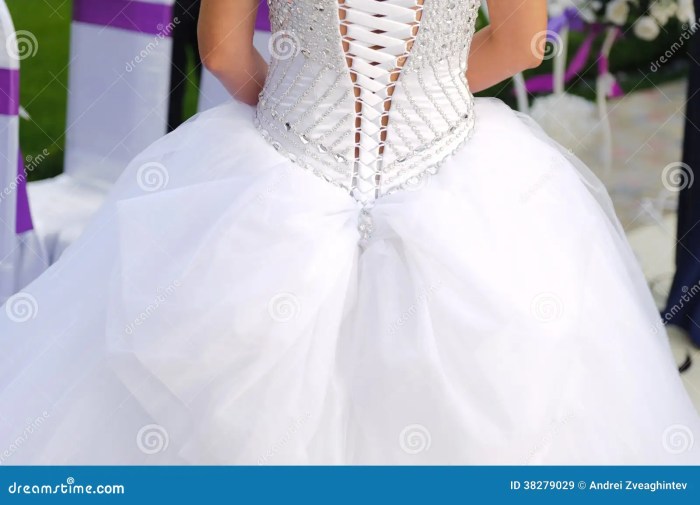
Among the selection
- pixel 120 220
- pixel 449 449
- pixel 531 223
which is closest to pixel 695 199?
pixel 531 223

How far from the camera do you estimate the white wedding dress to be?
1.35 metres

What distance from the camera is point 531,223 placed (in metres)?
1.50

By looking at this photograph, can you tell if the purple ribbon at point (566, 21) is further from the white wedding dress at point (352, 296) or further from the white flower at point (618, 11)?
the white wedding dress at point (352, 296)

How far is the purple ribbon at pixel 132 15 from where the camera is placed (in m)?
2.40

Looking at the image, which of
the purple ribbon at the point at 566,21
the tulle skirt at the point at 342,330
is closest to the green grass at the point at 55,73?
the purple ribbon at the point at 566,21

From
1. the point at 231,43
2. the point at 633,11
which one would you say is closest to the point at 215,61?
the point at 231,43

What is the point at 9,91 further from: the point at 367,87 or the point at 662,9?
the point at 662,9

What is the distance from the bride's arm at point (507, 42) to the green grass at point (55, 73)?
2.15 m

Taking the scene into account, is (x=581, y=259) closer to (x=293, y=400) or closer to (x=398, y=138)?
(x=398, y=138)

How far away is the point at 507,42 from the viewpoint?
1.62m

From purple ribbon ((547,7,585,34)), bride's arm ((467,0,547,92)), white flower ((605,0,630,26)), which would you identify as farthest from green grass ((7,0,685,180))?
bride's arm ((467,0,547,92))

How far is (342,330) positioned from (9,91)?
1.26 meters

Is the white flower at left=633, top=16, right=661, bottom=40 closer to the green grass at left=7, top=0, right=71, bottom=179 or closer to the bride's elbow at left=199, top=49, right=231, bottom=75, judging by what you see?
the bride's elbow at left=199, top=49, right=231, bottom=75

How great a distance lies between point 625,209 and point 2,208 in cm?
267
